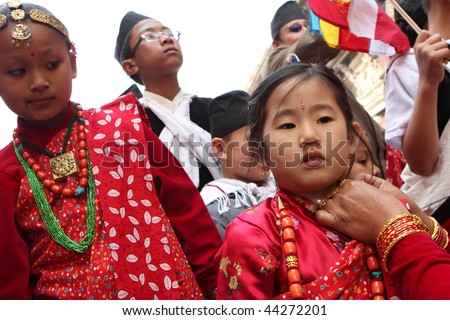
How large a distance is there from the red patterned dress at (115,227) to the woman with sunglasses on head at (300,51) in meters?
0.94

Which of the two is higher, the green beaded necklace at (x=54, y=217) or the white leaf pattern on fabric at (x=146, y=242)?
the green beaded necklace at (x=54, y=217)

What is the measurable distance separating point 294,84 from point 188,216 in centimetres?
71

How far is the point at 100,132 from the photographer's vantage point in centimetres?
238

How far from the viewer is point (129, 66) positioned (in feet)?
12.8

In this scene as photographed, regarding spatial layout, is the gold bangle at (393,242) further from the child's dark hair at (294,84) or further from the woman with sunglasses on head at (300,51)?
the woman with sunglasses on head at (300,51)

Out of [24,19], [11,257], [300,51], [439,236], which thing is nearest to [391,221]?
[439,236]

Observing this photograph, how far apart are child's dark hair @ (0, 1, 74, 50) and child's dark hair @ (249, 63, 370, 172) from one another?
0.85 meters

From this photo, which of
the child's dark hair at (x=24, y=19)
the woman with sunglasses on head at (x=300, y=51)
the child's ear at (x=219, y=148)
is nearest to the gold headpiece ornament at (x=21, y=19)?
the child's dark hair at (x=24, y=19)

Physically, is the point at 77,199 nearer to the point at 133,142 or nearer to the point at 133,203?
the point at 133,203

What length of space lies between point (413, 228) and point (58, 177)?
Result: 1328mm

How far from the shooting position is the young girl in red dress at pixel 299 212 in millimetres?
1797

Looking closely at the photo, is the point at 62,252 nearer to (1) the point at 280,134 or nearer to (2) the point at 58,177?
(2) the point at 58,177

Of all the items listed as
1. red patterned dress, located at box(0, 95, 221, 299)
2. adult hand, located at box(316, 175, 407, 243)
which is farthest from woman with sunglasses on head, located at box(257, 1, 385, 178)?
red patterned dress, located at box(0, 95, 221, 299)
